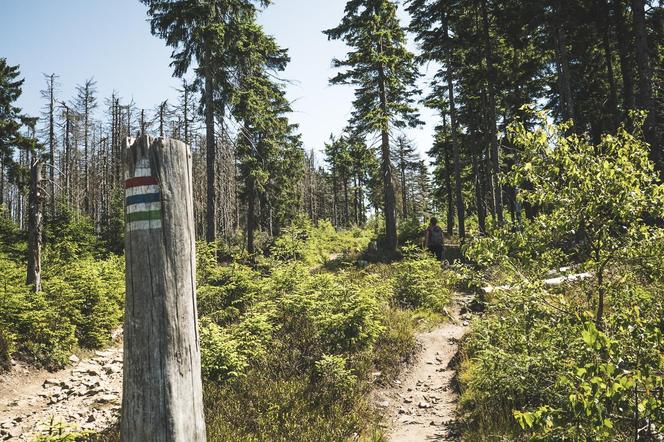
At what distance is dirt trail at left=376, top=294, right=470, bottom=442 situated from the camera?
5875 millimetres

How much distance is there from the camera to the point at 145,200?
6.51 feet

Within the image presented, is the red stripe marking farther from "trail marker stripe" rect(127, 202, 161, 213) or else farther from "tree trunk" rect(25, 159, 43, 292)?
"tree trunk" rect(25, 159, 43, 292)

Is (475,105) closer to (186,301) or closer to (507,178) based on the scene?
(507,178)

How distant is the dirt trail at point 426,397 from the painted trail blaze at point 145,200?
17.4ft

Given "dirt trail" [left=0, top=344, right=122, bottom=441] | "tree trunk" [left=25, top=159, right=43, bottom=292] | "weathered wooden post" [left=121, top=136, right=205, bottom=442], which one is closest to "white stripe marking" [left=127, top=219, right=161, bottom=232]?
"weathered wooden post" [left=121, top=136, right=205, bottom=442]

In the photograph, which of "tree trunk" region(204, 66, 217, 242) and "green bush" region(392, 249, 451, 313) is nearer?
"green bush" region(392, 249, 451, 313)

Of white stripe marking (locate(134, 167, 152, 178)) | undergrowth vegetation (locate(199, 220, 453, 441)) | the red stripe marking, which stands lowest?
undergrowth vegetation (locate(199, 220, 453, 441))

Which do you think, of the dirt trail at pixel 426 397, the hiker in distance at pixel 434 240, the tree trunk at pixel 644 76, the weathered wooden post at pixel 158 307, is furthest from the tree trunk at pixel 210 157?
the tree trunk at pixel 644 76

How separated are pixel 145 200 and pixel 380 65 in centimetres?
2002

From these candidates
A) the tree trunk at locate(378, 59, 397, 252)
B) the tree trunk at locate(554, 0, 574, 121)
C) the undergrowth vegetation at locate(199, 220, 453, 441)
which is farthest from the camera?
the tree trunk at locate(378, 59, 397, 252)

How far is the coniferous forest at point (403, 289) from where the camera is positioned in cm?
345

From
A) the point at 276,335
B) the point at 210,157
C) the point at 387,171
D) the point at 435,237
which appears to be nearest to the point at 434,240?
the point at 435,237

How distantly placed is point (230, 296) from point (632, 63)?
22624 millimetres

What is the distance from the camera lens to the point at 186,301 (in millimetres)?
2059
